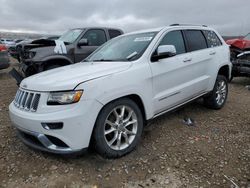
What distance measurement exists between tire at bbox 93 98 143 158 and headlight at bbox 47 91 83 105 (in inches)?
14.6

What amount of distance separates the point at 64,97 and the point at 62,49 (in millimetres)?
4028

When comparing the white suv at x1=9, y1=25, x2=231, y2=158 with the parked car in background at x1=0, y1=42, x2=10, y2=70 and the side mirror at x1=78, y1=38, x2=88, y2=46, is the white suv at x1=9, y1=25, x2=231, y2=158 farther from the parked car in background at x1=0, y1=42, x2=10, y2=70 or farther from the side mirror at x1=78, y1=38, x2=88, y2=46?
the parked car in background at x1=0, y1=42, x2=10, y2=70

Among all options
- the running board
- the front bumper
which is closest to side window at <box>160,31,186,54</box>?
the front bumper

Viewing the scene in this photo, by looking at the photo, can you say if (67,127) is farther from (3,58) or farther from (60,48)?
(3,58)

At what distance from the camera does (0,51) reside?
29.7 ft

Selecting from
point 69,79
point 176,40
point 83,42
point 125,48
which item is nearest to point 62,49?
point 83,42

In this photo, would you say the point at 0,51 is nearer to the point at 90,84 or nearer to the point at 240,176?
the point at 90,84

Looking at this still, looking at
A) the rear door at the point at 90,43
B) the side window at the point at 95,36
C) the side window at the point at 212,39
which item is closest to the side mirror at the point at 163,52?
the side window at the point at 212,39

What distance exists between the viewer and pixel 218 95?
5.29m

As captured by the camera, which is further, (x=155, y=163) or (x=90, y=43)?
(x=90, y=43)

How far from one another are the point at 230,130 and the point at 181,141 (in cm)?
107

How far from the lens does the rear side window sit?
178 inches

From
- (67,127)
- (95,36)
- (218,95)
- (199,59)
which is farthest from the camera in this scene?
(95,36)

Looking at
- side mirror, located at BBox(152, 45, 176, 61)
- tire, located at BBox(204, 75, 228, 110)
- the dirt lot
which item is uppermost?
side mirror, located at BBox(152, 45, 176, 61)
